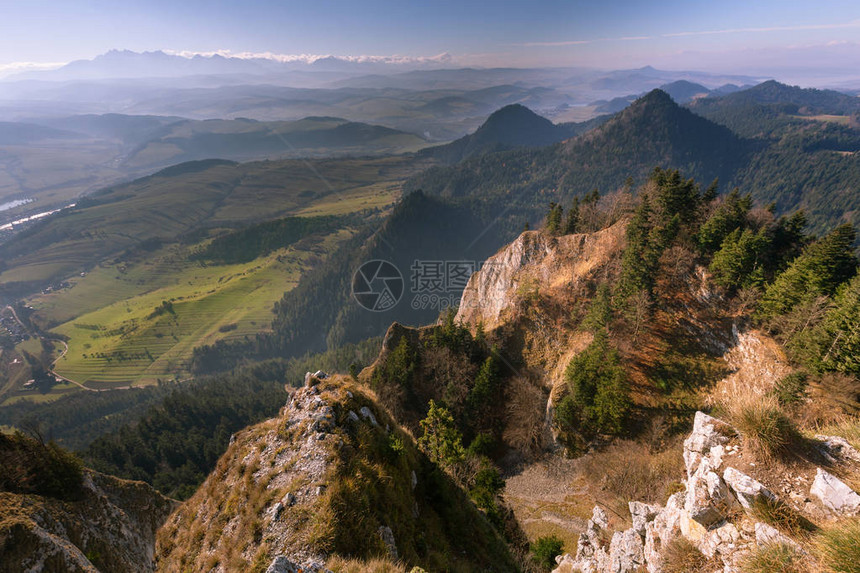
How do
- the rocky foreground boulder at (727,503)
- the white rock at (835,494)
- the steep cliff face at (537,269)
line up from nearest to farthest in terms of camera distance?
the white rock at (835,494) → the rocky foreground boulder at (727,503) → the steep cliff face at (537,269)

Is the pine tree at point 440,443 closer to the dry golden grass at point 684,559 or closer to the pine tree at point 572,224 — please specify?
the dry golden grass at point 684,559

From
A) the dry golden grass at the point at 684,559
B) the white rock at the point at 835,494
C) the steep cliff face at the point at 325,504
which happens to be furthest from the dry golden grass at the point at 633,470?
the white rock at the point at 835,494

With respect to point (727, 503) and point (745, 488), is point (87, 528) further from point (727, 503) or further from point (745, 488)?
point (745, 488)

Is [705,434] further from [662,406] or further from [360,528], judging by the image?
[662,406]

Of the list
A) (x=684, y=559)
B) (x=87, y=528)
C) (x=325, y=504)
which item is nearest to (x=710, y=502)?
(x=684, y=559)

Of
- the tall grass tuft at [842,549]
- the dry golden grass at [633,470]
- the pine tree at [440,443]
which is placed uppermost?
the tall grass tuft at [842,549]

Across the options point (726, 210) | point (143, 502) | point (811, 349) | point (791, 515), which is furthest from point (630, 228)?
point (143, 502)

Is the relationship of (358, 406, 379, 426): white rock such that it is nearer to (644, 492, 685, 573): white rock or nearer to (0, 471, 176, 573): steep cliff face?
(0, 471, 176, 573): steep cliff face
